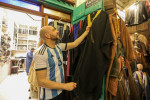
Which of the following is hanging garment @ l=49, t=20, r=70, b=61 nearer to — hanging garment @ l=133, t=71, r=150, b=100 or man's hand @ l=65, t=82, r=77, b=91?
man's hand @ l=65, t=82, r=77, b=91

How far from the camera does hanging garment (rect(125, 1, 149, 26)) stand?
7.30ft

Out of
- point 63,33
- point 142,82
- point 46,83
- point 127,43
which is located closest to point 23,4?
point 63,33

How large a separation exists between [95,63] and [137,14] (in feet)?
8.06

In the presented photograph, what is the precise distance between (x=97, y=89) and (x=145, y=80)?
156cm

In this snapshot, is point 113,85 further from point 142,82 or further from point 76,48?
point 142,82

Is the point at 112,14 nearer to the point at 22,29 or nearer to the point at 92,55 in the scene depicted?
the point at 92,55

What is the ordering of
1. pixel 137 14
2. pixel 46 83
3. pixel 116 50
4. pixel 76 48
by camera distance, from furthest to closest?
pixel 137 14
pixel 76 48
pixel 116 50
pixel 46 83

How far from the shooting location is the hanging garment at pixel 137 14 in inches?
87.6

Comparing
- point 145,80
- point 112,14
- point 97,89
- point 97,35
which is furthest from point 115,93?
point 145,80

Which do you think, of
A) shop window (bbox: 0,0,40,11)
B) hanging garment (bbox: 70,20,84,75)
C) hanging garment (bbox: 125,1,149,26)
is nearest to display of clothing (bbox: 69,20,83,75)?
hanging garment (bbox: 70,20,84,75)

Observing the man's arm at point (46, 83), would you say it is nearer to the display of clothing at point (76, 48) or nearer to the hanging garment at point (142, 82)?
the display of clothing at point (76, 48)

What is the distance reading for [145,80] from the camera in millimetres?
1712

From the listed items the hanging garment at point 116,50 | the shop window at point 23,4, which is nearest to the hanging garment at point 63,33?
the shop window at point 23,4

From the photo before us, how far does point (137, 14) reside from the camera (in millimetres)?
2340
